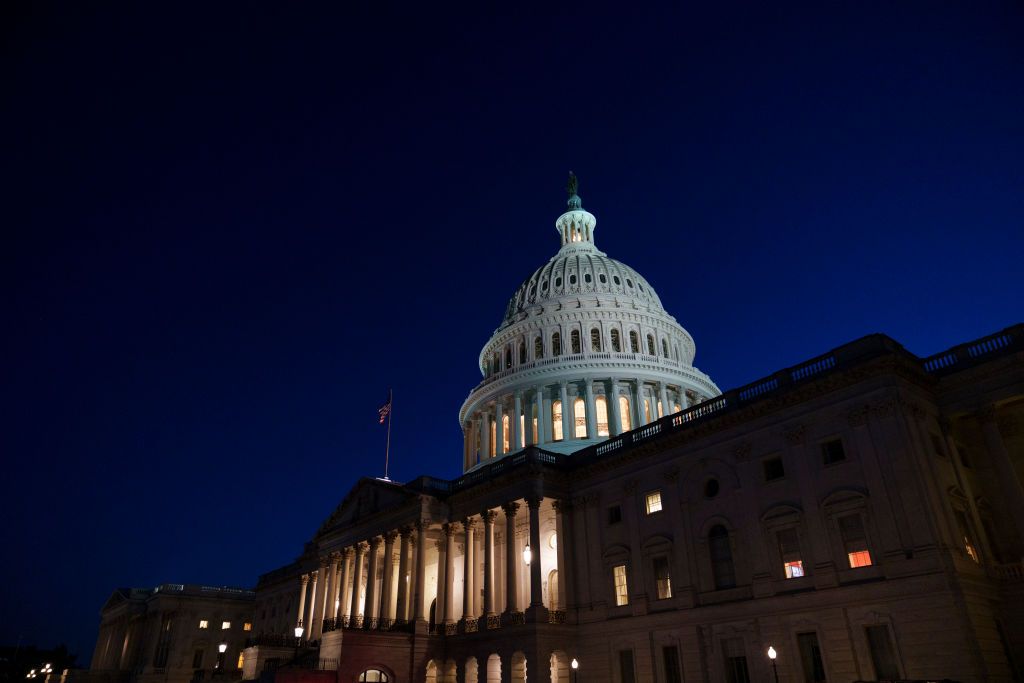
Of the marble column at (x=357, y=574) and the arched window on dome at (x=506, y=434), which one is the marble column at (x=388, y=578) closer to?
the marble column at (x=357, y=574)

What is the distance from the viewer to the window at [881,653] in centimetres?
2944

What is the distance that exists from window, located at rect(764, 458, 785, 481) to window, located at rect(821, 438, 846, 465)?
7.51ft

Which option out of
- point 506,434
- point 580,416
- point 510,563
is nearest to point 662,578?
point 510,563

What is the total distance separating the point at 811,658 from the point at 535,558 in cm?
1719

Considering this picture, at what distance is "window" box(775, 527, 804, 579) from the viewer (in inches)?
1350

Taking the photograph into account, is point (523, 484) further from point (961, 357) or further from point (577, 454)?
point (961, 357)

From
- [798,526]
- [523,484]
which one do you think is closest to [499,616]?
[523,484]

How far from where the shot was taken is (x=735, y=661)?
35.2m

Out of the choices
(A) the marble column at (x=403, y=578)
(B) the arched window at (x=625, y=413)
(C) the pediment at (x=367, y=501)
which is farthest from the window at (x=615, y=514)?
(B) the arched window at (x=625, y=413)

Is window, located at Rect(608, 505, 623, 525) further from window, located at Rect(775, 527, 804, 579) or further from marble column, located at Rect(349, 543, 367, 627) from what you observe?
marble column, located at Rect(349, 543, 367, 627)

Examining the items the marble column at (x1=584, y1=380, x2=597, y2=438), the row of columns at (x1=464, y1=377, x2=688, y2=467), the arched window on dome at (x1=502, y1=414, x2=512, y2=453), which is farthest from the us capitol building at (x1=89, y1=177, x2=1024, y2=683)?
the arched window on dome at (x1=502, y1=414, x2=512, y2=453)

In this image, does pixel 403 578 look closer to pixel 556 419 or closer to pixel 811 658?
pixel 556 419

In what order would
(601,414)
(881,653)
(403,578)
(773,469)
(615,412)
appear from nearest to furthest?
(881,653)
(773,469)
(403,578)
(615,412)
(601,414)

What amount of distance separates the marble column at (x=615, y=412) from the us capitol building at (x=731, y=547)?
0.39 m
